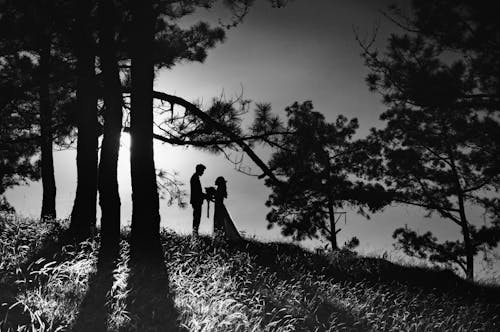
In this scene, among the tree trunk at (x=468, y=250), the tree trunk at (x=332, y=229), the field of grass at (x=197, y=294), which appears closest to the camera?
the field of grass at (x=197, y=294)

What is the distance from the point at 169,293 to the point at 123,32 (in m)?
6.41

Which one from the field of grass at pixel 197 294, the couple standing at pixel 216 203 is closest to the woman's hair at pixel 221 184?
the couple standing at pixel 216 203

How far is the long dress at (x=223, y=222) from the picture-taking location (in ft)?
39.0

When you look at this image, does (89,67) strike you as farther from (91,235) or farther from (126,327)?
(126,327)

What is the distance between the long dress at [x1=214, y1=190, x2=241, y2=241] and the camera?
11883 millimetres

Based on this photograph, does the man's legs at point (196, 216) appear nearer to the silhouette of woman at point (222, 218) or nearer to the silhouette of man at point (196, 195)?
the silhouette of man at point (196, 195)

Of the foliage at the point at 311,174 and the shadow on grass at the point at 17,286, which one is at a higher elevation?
the foliage at the point at 311,174

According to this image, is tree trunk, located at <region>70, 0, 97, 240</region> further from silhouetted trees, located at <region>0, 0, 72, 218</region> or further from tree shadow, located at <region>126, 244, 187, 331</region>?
tree shadow, located at <region>126, 244, 187, 331</region>

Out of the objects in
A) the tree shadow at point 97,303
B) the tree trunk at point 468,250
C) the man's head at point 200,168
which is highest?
the man's head at point 200,168

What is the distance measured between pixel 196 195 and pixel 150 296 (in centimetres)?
682

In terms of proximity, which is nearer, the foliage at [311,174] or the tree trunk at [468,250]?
the foliage at [311,174]

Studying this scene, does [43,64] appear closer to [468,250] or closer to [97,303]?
[97,303]

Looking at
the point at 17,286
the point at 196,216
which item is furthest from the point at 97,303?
the point at 196,216

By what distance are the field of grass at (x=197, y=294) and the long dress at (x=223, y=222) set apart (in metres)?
0.82
